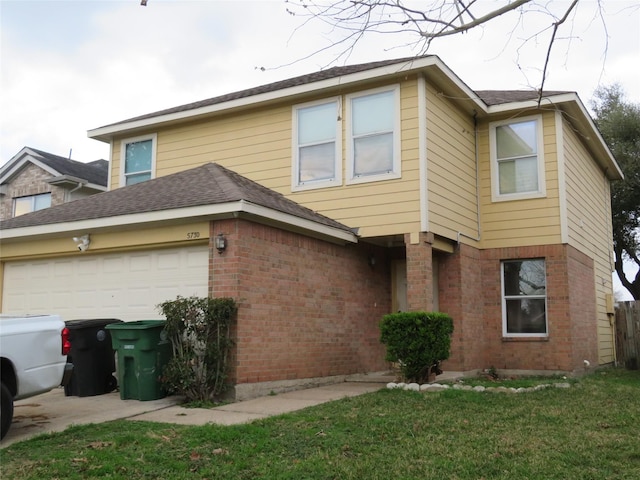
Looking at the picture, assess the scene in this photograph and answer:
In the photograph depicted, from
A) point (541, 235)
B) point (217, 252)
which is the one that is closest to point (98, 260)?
point (217, 252)

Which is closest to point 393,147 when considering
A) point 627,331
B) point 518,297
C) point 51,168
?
point 518,297

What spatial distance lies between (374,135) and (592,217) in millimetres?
7165

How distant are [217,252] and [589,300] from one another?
953 centimetres

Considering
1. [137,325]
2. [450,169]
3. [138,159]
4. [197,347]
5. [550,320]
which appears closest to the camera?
[137,325]

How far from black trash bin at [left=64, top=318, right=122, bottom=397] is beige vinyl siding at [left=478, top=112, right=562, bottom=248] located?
794 cm

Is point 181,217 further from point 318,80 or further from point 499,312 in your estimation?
point 499,312

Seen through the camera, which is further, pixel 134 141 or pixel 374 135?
pixel 134 141

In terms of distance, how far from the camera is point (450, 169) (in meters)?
12.4

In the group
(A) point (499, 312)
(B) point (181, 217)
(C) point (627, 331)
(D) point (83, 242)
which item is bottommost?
(C) point (627, 331)

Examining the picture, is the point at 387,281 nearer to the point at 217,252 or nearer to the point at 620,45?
the point at 217,252

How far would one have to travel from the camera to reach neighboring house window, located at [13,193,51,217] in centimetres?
2110

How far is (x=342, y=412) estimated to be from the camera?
24.7ft

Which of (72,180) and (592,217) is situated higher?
(72,180)

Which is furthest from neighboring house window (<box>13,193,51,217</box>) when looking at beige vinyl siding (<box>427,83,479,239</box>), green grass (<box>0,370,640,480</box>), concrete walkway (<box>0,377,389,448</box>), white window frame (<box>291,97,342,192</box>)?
green grass (<box>0,370,640,480</box>)
